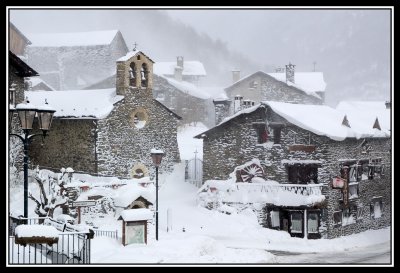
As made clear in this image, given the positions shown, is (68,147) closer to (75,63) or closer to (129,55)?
(75,63)

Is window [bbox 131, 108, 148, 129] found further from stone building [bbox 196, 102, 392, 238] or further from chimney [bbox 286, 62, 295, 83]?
chimney [bbox 286, 62, 295, 83]

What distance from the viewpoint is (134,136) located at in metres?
21.3

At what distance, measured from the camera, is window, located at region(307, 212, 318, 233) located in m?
19.6

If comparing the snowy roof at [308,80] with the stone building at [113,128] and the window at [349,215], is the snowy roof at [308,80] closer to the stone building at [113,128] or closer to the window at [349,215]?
the window at [349,215]

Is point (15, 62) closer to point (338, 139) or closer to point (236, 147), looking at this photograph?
point (236, 147)

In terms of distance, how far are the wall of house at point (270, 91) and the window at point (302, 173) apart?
180 inches

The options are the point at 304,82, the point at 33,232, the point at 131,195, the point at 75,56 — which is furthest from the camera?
the point at 304,82

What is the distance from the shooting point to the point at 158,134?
22.1 metres

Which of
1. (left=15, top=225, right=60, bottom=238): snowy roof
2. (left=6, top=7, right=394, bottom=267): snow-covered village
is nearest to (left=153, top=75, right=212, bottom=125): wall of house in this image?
(left=6, top=7, right=394, bottom=267): snow-covered village

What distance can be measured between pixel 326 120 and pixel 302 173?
2.17 m

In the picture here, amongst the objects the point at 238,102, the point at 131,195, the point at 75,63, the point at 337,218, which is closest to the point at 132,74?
the point at 75,63

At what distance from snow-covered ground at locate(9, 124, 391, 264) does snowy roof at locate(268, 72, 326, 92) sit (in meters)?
4.89

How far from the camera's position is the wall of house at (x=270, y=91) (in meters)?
24.6
